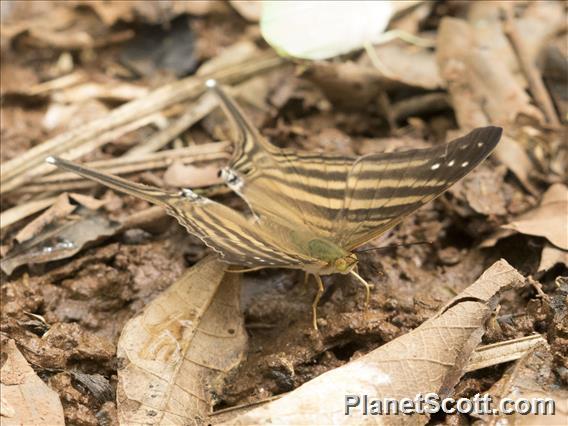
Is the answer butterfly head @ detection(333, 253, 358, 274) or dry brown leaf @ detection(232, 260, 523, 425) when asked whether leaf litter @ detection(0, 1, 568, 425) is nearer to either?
dry brown leaf @ detection(232, 260, 523, 425)

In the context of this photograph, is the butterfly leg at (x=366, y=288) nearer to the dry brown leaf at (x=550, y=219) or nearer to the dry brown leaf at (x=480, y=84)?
the dry brown leaf at (x=550, y=219)

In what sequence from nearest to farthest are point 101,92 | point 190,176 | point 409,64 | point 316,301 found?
point 316,301, point 190,176, point 409,64, point 101,92

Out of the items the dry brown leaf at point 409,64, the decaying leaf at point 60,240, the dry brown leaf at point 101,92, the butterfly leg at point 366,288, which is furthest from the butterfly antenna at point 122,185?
the dry brown leaf at point 409,64

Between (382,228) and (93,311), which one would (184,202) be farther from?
(382,228)

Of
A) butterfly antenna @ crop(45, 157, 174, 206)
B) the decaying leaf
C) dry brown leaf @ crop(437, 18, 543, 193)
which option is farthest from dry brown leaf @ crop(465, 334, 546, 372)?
the decaying leaf

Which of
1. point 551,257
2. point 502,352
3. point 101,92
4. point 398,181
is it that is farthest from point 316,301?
point 101,92

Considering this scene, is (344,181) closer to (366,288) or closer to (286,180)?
(286,180)
